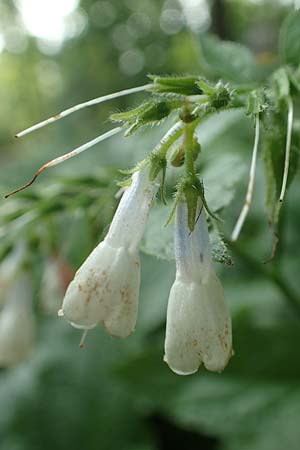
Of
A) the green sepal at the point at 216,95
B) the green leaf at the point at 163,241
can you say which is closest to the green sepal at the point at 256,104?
the green sepal at the point at 216,95

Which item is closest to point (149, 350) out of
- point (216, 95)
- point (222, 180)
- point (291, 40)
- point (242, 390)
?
point (242, 390)

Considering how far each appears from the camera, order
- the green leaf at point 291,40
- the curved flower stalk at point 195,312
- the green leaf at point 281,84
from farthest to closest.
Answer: the green leaf at point 291,40 < the green leaf at point 281,84 < the curved flower stalk at point 195,312

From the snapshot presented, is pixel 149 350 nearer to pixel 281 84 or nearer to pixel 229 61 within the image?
pixel 229 61

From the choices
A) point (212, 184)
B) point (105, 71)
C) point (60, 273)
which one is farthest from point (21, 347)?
point (105, 71)

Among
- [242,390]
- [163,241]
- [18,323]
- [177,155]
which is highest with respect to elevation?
[177,155]

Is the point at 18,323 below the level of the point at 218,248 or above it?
below

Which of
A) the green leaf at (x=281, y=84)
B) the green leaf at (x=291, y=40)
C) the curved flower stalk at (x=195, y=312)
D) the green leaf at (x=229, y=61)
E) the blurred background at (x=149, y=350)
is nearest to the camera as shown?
the curved flower stalk at (x=195, y=312)

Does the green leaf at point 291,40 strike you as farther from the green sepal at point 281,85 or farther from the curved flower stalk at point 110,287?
the curved flower stalk at point 110,287

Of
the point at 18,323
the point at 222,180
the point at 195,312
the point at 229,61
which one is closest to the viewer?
the point at 195,312
